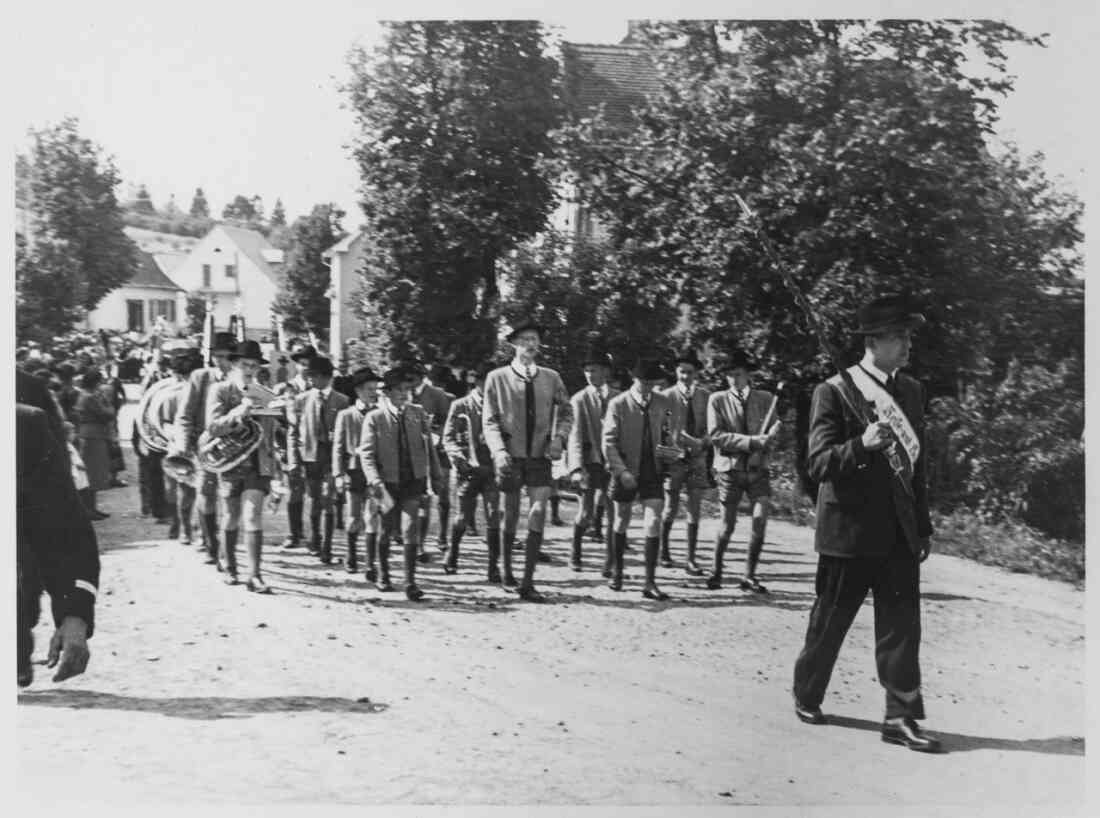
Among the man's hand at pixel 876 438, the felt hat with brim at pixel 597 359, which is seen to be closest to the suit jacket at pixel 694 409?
the felt hat with brim at pixel 597 359

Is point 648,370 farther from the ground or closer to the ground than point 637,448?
farther from the ground

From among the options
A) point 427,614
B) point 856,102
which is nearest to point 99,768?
point 427,614

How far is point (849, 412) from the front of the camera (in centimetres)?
471

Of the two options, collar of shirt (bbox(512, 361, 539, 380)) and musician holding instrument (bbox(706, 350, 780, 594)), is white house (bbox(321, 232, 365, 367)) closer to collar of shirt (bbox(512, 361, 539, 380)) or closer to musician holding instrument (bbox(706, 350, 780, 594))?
collar of shirt (bbox(512, 361, 539, 380))

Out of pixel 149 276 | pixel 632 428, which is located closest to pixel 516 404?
pixel 632 428

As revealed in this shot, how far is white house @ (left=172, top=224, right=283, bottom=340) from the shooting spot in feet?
19.0

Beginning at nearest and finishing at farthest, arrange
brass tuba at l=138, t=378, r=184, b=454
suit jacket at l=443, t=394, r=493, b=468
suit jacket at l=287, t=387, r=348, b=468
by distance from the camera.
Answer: suit jacket at l=443, t=394, r=493, b=468, brass tuba at l=138, t=378, r=184, b=454, suit jacket at l=287, t=387, r=348, b=468

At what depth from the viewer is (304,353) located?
653cm

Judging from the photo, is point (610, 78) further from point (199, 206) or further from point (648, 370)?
point (199, 206)

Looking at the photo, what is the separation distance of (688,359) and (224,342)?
8.56 ft

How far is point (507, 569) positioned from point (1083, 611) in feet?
9.49

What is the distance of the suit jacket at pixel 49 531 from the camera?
155 inches

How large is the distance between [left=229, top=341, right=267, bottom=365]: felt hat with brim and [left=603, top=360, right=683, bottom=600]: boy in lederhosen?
6.65ft

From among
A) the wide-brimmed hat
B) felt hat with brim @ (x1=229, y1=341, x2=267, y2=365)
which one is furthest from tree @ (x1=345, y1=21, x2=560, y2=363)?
the wide-brimmed hat
